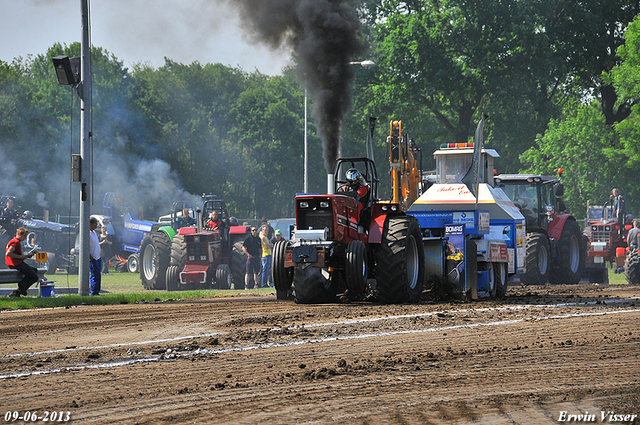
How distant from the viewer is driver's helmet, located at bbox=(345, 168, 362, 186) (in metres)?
13.8

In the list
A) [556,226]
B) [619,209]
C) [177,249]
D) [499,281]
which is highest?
[619,209]

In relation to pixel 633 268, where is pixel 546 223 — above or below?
above

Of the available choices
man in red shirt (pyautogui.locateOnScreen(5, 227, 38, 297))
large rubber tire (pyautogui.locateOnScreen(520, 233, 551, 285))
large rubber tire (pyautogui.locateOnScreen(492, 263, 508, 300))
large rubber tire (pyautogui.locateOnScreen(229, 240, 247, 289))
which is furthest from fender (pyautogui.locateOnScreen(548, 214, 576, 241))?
man in red shirt (pyautogui.locateOnScreen(5, 227, 38, 297))

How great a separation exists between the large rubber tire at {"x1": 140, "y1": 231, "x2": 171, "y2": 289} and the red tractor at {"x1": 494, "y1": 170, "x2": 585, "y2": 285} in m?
10.1

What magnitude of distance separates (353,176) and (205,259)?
10.2 meters

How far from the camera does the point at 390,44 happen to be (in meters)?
39.9

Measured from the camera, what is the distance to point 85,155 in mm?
16266

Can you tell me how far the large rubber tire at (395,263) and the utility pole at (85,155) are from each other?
259 inches

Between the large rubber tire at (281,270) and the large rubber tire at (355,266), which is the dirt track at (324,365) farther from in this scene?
the large rubber tire at (281,270)

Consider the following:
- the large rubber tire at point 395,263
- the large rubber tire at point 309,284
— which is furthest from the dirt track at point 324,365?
the large rubber tire at point 395,263

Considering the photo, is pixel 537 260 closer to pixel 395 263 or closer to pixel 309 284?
pixel 395 263

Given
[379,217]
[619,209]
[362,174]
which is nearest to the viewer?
[379,217]

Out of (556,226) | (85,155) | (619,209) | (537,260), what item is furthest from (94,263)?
(619,209)

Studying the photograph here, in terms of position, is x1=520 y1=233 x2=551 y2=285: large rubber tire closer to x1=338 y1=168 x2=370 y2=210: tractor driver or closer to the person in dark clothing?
the person in dark clothing
